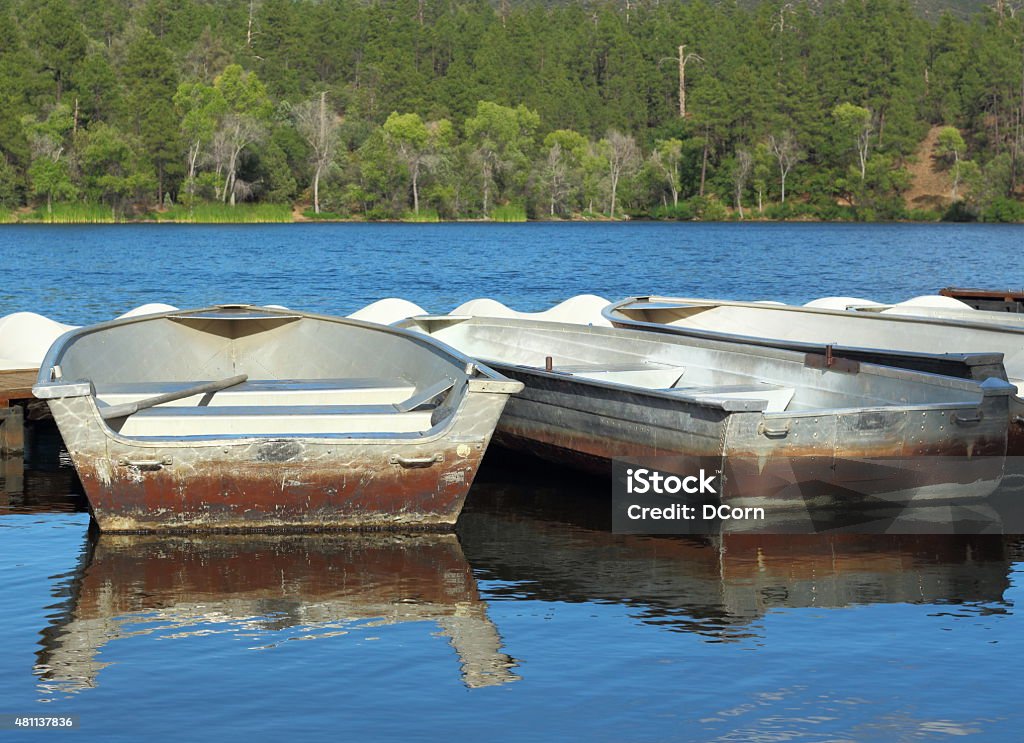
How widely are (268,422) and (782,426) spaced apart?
3556mm

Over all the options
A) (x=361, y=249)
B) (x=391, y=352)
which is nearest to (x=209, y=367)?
(x=391, y=352)

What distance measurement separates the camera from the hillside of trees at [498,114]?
10269 cm

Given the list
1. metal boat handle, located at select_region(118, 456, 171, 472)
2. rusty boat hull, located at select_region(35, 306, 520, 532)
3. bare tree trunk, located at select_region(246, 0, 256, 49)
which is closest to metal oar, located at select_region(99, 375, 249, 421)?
rusty boat hull, located at select_region(35, 306, 520, 532)

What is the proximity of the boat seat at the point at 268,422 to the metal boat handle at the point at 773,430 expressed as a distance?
230 centimetres

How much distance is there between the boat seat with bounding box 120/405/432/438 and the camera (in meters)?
10.3

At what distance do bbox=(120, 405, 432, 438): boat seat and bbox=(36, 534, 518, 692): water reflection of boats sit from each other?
89 centimetres

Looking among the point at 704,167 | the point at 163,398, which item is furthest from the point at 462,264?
the point at 704,167

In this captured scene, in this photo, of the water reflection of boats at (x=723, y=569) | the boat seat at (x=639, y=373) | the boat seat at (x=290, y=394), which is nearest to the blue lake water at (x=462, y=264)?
the boat seat at (x=639, y=373)

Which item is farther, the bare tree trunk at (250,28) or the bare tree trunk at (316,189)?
the bare tree trunk at (250,28)

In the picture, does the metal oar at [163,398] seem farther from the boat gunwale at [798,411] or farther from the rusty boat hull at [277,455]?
the boat gunwale at [798,411]

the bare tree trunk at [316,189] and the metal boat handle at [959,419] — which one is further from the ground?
the bare tree trunk at [316,189]

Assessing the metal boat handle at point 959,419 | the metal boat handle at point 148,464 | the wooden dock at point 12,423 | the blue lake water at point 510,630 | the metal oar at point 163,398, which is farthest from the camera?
the wooden dock at point 12,423

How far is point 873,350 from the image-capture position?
12156 millimetres

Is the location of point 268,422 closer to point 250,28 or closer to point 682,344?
point 682,344
